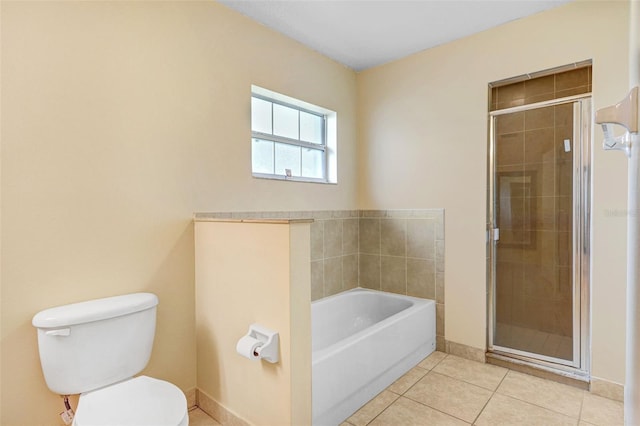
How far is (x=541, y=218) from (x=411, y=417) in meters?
1.68

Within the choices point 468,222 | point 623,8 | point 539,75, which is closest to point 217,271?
point 468,222

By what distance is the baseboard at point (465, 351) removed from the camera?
8.63 feet

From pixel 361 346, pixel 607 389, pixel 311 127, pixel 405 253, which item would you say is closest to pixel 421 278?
pixel 405 253

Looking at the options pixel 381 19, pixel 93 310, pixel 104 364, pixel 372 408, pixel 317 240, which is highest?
pixel 381 19

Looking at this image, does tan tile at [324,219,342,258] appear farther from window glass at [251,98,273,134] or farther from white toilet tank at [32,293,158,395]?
white toilet tank at [32,293,158,395]

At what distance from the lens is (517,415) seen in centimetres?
196

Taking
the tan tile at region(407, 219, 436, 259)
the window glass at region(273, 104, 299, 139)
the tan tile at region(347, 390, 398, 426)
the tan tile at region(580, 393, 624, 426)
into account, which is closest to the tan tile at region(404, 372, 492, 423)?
the tan tile at region(347, 390, 398, 426)

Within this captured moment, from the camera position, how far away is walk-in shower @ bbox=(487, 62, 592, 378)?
7.54ft

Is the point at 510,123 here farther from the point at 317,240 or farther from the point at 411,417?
the point at 411,417

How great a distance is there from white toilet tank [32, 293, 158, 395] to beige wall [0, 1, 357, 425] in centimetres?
15

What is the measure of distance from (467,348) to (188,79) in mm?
2823

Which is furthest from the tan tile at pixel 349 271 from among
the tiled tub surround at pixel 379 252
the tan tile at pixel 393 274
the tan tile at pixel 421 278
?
the tan tile at pixel 421 278

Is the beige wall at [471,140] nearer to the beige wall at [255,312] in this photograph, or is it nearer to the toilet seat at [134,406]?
the beige wall at [255,312]

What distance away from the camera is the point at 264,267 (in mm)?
1633
